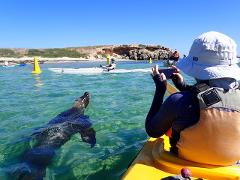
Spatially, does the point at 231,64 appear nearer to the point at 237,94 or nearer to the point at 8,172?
the point at 237,94

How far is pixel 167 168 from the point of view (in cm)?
335

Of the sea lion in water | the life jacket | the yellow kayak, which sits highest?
the life jacket

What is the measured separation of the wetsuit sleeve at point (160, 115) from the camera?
325cm

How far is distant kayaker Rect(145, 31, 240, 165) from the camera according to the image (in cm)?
302

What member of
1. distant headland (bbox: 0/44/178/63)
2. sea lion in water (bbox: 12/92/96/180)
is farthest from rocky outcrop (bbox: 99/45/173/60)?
sea lion in water (bbox: 12/92/96/180)

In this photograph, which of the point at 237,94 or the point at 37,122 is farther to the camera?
the point at 37,122

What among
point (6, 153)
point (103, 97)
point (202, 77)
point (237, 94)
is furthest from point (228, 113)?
point (103, 97)

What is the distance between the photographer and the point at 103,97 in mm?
12680

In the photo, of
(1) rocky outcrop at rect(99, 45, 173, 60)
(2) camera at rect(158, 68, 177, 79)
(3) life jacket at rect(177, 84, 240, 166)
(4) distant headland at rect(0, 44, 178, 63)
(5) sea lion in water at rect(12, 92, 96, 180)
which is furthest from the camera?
(1) rocky outcrop at rect(99, 45, 173, 60)

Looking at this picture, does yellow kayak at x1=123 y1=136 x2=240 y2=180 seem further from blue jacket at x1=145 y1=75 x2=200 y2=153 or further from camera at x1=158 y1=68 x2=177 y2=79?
camera at x1=158 y1=68 x2=177 y2=79

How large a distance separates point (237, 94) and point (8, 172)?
→ 11.4ft

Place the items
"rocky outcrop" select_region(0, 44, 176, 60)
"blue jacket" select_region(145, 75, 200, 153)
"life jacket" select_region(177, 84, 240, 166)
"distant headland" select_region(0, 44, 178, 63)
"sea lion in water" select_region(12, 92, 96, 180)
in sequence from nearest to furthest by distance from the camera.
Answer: "life jacket" select_region(177, 84, 240, 166), "blue jacket" select_region(145, 75, 200, 153), "sea lion in water" select_region(12, 92, 96, 180), "distant headland" select_region(0, 44, 178, 63), "rocky outcrop" select_region(0, 44, 176, 60)

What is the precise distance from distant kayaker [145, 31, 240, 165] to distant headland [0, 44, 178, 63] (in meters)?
111

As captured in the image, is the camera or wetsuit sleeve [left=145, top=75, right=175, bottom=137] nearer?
wetsuit sleeve [left=145, top=75, right=175, bottom=137]
